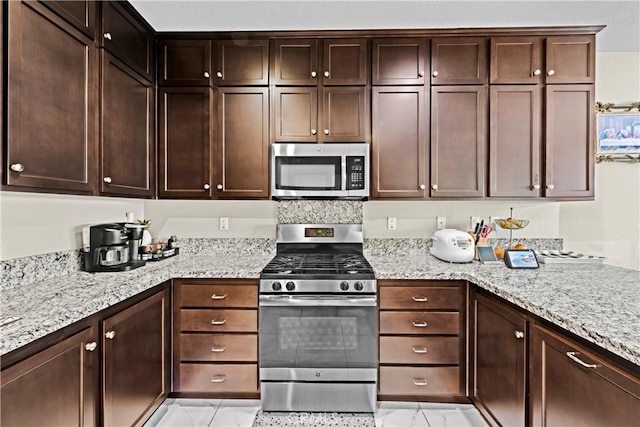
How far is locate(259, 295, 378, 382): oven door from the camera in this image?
209 cm

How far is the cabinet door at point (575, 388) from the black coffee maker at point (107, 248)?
7.18 ft

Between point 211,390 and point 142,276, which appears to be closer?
point 142,276

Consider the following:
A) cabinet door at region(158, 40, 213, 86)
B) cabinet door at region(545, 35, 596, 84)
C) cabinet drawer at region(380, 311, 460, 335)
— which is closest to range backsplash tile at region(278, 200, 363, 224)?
cabinet drawer at region(380, 311, 460, 335)

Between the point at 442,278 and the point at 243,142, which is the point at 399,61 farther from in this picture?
the point at 442,278

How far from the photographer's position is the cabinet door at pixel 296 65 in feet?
8.25

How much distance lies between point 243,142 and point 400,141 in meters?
1.16

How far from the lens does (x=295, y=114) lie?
253 centimetres

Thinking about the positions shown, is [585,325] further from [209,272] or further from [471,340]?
[209,272]

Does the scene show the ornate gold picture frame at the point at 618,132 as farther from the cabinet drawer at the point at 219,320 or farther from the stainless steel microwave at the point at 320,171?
the cabinet drawer at the point at 219,320

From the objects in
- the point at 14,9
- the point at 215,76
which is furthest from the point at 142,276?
the point at 215,76

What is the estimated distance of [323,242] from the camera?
110 inches

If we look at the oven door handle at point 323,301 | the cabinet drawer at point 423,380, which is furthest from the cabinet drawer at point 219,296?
the cabinet drawer at point 423,380

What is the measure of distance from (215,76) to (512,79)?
2.16 meters

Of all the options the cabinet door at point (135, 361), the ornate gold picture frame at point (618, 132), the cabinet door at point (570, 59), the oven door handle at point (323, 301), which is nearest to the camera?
the cabinet door at point (135, 361)
